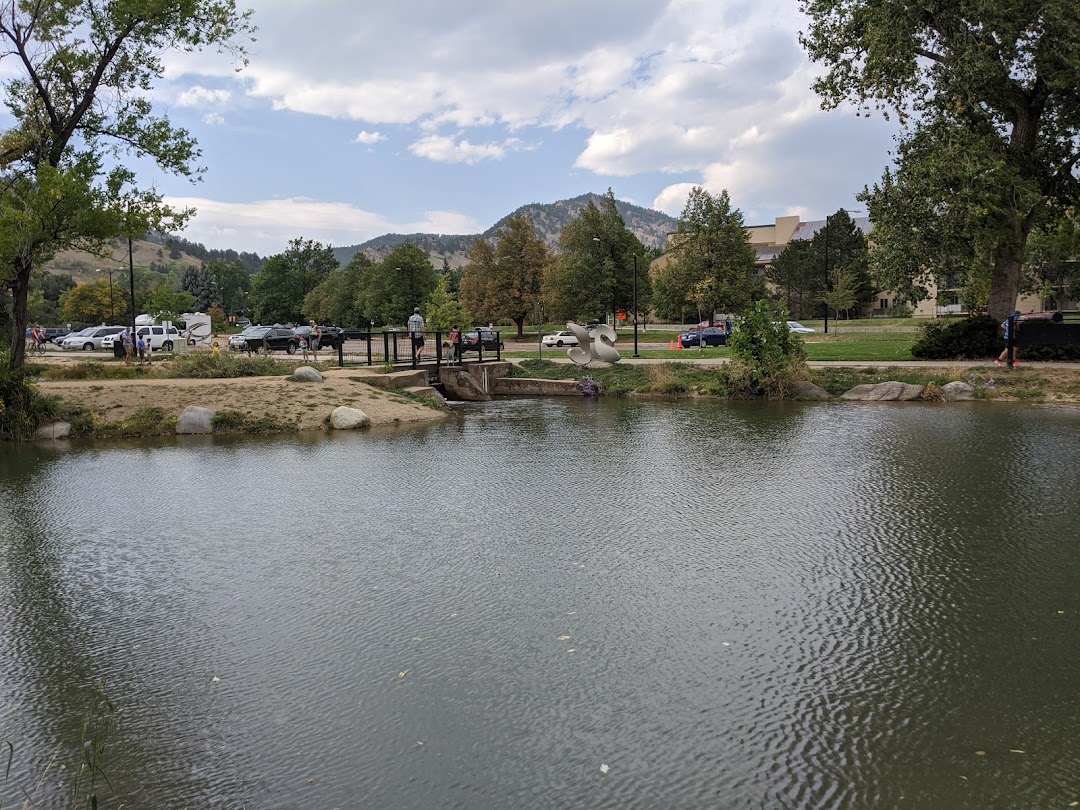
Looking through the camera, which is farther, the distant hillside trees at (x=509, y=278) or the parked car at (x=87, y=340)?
the distant hillside trees at (x=509, y=278)

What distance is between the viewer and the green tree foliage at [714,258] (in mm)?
53625

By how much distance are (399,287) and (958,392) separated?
60124 millimetres

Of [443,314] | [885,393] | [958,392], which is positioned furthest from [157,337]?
[958,392]

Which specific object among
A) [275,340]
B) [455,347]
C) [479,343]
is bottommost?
[455,347]

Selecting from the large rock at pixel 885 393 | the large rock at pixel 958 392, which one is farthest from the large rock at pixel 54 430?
the large rock at pixel 958 392

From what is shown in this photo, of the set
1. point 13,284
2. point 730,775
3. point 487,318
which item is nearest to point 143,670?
point 730,775

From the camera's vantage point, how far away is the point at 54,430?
19.6 metres

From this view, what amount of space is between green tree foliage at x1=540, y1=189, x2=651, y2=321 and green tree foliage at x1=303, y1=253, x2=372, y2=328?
33423mm

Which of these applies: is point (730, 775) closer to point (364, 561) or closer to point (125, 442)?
point (364, 561)

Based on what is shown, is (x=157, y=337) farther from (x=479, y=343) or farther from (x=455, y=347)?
(x=455, y=347)

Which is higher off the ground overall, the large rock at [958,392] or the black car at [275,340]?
the black car at [275,340]

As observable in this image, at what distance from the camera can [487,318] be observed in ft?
216

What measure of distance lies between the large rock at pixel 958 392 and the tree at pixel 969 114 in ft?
18.0

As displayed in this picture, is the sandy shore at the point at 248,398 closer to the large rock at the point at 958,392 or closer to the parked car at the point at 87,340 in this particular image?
the large rock at the point at 958,392
